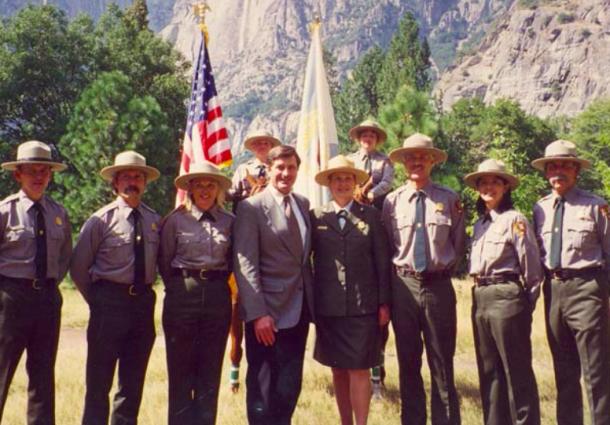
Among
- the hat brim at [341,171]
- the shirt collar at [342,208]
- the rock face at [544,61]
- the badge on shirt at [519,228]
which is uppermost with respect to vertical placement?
the rock face at [544,61]

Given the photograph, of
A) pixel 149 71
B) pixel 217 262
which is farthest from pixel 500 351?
pixel 149 71

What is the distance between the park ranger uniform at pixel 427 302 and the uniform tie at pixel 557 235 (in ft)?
2.70

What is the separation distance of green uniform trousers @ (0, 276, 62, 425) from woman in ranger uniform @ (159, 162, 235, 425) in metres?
0.90

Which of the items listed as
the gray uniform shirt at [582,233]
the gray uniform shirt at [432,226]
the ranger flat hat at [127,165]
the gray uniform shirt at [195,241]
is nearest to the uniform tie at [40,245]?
the ranger flat hat at [127,165]

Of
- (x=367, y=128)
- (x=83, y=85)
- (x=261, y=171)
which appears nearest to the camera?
(x=261, y=171)

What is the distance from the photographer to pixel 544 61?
111875mm

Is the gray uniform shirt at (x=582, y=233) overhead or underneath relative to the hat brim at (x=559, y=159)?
underneath

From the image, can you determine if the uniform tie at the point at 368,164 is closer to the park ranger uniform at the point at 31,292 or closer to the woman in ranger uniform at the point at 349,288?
the woman in ranger uniform at the point at 349,288

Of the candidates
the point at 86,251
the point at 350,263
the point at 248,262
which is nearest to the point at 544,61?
the point at 350,263

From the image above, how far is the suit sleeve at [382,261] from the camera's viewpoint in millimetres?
5859

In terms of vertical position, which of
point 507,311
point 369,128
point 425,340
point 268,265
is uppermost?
point 369,128

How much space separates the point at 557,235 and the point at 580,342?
917 millimetres

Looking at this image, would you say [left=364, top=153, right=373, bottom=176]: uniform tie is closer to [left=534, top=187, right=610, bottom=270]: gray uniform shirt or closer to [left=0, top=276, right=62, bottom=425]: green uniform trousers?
[left=534, top=187, right=610, bottom=270]: gray uniform shirt

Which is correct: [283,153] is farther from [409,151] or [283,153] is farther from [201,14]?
[201,14]
